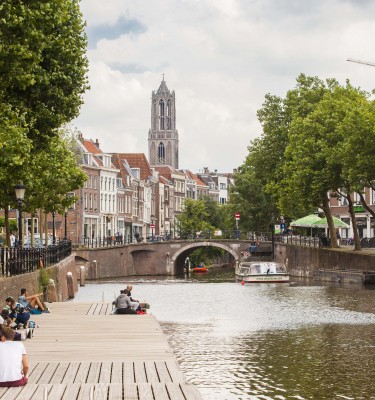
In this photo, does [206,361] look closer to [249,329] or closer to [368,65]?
[249,329]

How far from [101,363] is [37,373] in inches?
77.6

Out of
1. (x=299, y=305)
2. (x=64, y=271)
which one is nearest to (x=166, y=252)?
(x=64, y=271)

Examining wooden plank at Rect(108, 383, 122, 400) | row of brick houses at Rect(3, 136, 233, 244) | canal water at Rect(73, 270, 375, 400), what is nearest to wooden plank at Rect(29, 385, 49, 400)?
wooden plank at Rect(108, 383, 122, 400)

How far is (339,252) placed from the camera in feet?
255

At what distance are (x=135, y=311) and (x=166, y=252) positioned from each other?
2721 inches

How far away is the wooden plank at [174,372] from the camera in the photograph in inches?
810

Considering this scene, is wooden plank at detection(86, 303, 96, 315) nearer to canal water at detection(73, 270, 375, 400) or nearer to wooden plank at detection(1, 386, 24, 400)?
canal water at detection(73, 270, 375, 400)

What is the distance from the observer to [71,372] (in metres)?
21.6

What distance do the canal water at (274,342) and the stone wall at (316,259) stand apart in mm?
10787

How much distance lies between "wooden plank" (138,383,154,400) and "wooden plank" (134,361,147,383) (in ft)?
2.13

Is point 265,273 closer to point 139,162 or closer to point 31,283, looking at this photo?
point 31,283

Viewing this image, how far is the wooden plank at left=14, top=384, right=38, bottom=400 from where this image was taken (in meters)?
18.3

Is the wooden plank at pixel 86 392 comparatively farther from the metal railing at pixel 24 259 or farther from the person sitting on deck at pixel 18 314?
the metal railing at pixel 24 259

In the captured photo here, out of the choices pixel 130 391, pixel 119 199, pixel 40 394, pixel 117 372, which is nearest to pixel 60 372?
pixel 117 372
